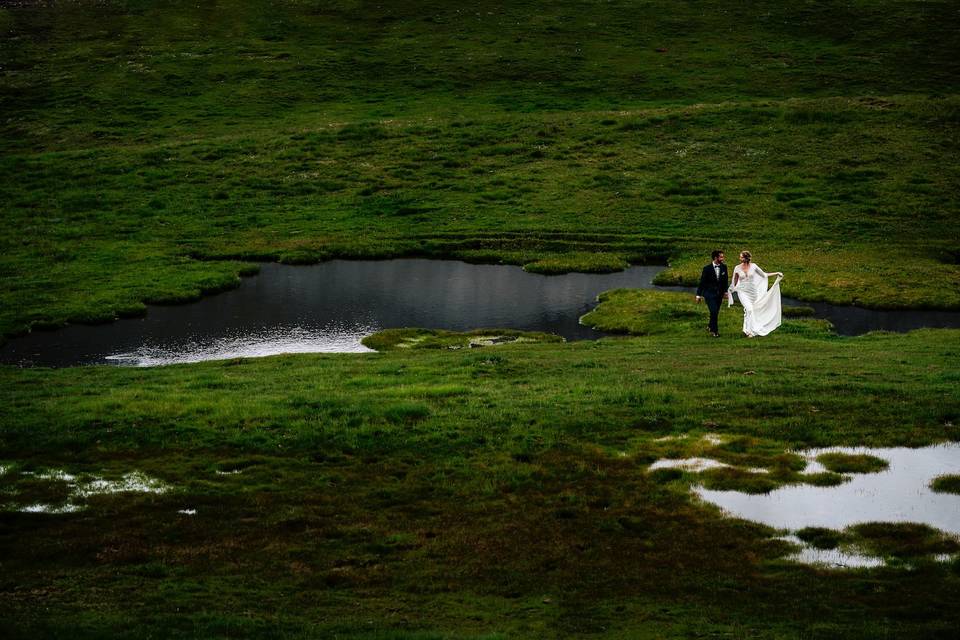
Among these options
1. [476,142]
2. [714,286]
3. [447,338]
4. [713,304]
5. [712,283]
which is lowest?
[447,338]

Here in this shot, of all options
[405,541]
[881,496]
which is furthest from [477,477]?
[881,496]

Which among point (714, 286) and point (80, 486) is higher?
point (714, 286)

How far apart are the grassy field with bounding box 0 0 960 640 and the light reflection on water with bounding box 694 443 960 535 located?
78 cm

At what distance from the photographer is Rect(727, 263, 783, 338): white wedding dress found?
1614 inches

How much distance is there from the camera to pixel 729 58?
350ft

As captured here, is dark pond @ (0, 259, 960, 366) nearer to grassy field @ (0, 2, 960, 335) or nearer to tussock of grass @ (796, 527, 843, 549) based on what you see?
grassy field @ (0, 2, 960, 335)

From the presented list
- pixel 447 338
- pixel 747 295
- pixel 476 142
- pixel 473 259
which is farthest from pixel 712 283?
pixel 476 142

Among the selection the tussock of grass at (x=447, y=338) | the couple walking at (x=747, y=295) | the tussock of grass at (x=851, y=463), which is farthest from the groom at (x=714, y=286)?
the tussock of grass at (x=851, y=463)

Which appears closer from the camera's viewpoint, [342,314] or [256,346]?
[256,346]

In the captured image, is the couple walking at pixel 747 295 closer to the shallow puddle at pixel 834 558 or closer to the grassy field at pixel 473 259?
the grassy field at pixel 473 259

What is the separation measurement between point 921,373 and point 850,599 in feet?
57.0

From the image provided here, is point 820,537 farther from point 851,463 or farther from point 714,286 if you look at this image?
point 714,286

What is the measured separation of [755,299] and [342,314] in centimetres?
2066

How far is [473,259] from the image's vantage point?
59.8 m
